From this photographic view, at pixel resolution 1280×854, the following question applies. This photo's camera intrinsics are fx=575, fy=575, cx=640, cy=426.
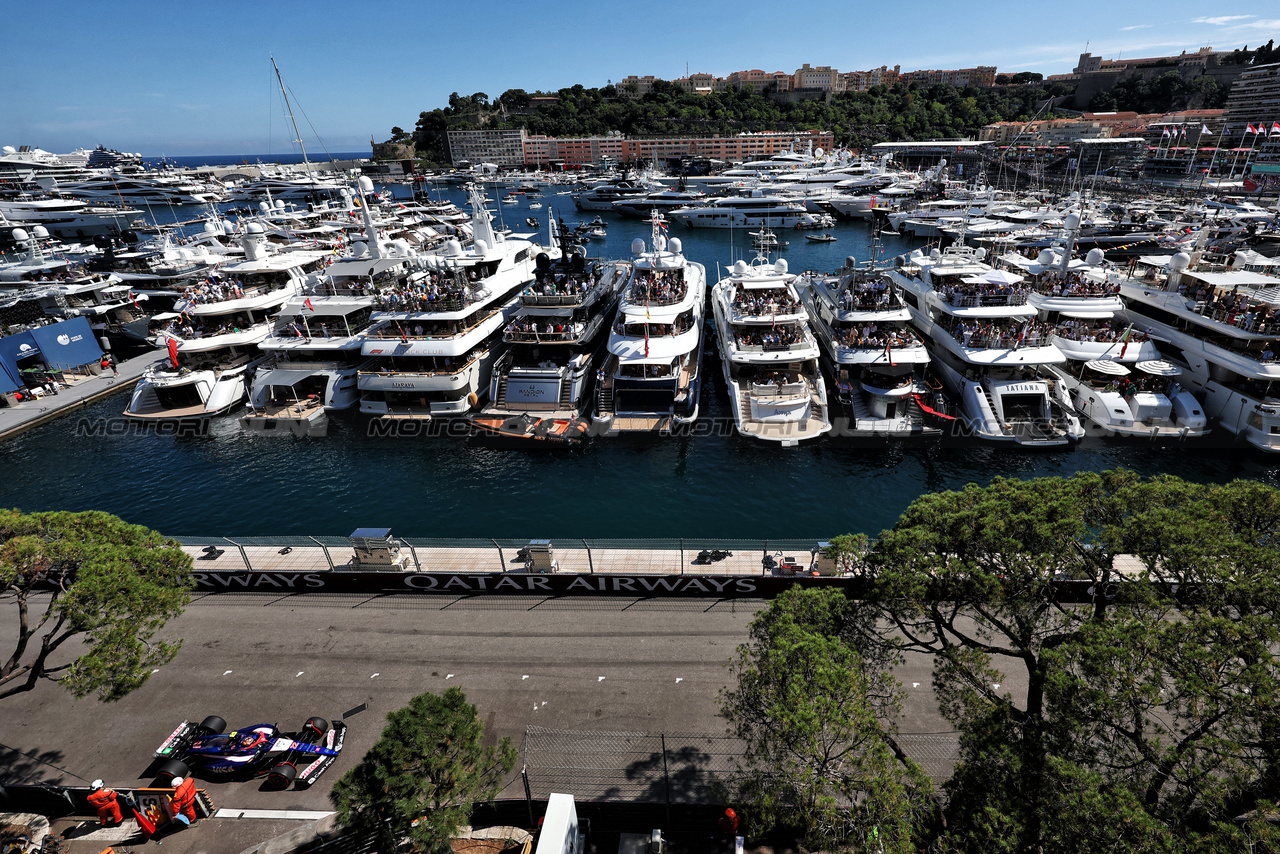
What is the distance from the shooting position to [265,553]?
2070 cm

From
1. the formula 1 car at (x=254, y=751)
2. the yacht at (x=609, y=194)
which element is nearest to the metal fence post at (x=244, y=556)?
the formula 1 car at (x=254, y=751)

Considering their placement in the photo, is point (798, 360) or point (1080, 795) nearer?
point (1080, 795)

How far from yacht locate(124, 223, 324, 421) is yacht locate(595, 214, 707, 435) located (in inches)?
964

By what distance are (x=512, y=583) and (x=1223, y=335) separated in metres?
38.4

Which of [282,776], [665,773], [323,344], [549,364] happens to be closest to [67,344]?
[323,344]

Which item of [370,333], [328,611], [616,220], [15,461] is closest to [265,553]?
[328,611]

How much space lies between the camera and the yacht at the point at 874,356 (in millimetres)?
29891

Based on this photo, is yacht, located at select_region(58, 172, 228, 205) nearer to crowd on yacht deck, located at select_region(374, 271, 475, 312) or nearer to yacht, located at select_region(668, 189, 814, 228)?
yacht, located at select_region(668, 189, 814, 228)

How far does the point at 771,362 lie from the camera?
102 feet

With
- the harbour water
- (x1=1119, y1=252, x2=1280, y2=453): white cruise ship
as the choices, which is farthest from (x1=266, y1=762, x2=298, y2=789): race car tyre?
(x1=1119, y1=252, x2=1280, y2=453): white cruise ship

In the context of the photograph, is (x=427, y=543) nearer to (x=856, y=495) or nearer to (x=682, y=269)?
(x=856, y=495)

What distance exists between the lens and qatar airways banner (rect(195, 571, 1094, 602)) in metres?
18.3

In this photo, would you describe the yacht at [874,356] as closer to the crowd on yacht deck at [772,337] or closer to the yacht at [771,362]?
the yacht at [771,362]

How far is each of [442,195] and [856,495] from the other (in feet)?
545
